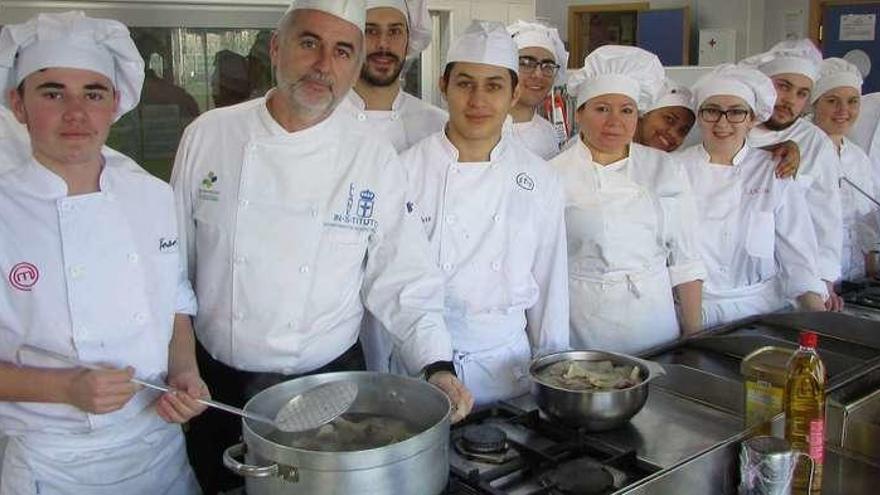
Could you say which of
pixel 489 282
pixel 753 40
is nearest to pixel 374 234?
pixel 489 282

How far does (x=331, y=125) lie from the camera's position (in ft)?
5.36

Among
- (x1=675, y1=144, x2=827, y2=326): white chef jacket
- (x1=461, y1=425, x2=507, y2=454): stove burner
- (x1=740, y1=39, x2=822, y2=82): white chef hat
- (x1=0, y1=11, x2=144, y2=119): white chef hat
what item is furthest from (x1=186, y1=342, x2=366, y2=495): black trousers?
(x1=740, y1=39, x2=822, y2=82): white chef hat

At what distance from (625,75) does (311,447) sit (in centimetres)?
142

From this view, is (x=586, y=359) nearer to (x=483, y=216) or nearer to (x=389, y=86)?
(x=483, y=216)

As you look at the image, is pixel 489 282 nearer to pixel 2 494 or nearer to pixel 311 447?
pixel 311 447

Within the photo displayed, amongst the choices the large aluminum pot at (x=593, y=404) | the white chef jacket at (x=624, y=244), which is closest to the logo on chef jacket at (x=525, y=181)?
the white chef jacket at (x=624, y=244)

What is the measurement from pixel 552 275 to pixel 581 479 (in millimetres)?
811

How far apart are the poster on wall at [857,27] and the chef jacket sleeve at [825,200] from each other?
14.0ft

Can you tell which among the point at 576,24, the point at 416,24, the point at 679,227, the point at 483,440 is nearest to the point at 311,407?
the point at 483,440

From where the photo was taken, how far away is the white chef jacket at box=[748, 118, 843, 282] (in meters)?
2.73

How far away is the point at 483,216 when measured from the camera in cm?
192

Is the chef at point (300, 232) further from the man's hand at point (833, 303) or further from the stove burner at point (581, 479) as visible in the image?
the man's hand at point (833, 303)

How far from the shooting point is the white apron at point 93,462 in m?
1.35

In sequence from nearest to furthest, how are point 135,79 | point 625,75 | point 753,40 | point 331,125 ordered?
1. point 135,79
2. point 331,125
3. point 625,75
4. point 753,40
